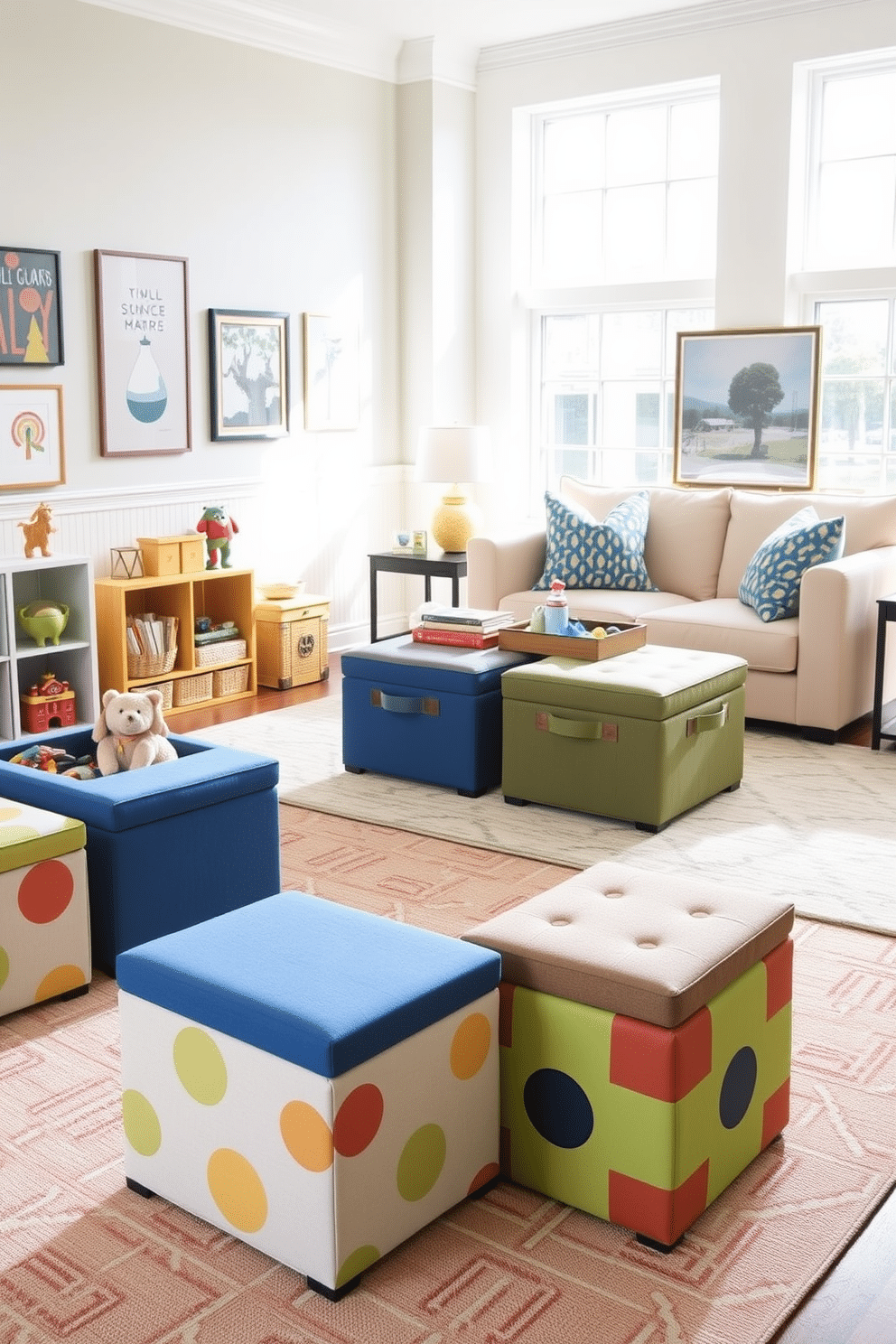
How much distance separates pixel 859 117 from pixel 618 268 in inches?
55.0

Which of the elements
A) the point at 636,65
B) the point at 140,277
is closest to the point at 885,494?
the point at 636,65

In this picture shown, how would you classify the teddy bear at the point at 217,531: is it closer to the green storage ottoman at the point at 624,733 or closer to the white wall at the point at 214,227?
the white wall at the point at 214,227

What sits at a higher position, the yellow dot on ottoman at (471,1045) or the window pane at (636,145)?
the window pane at (636,145)

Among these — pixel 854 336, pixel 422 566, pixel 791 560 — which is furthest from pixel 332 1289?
pixel 854 336

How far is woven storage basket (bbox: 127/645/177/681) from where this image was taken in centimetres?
582

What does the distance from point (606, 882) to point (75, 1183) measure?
1073 millimetres

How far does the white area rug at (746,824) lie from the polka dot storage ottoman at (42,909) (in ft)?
4.64

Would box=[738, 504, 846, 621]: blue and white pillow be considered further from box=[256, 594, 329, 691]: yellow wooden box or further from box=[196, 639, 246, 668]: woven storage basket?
box=[196, 639, 246, 668]: woven storage basket

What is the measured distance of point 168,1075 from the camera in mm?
2178

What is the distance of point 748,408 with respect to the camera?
659cm

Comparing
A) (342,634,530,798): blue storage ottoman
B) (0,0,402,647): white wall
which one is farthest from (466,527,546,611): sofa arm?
(342,634,530,798): blue storage ottoman

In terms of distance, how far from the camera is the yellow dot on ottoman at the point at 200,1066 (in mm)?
2096

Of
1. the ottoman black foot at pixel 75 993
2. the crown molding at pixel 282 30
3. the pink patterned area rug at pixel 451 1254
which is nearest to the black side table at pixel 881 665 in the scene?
the pink patterned area rug at pixel 451 1254

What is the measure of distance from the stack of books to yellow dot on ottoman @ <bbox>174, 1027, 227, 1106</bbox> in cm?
278
